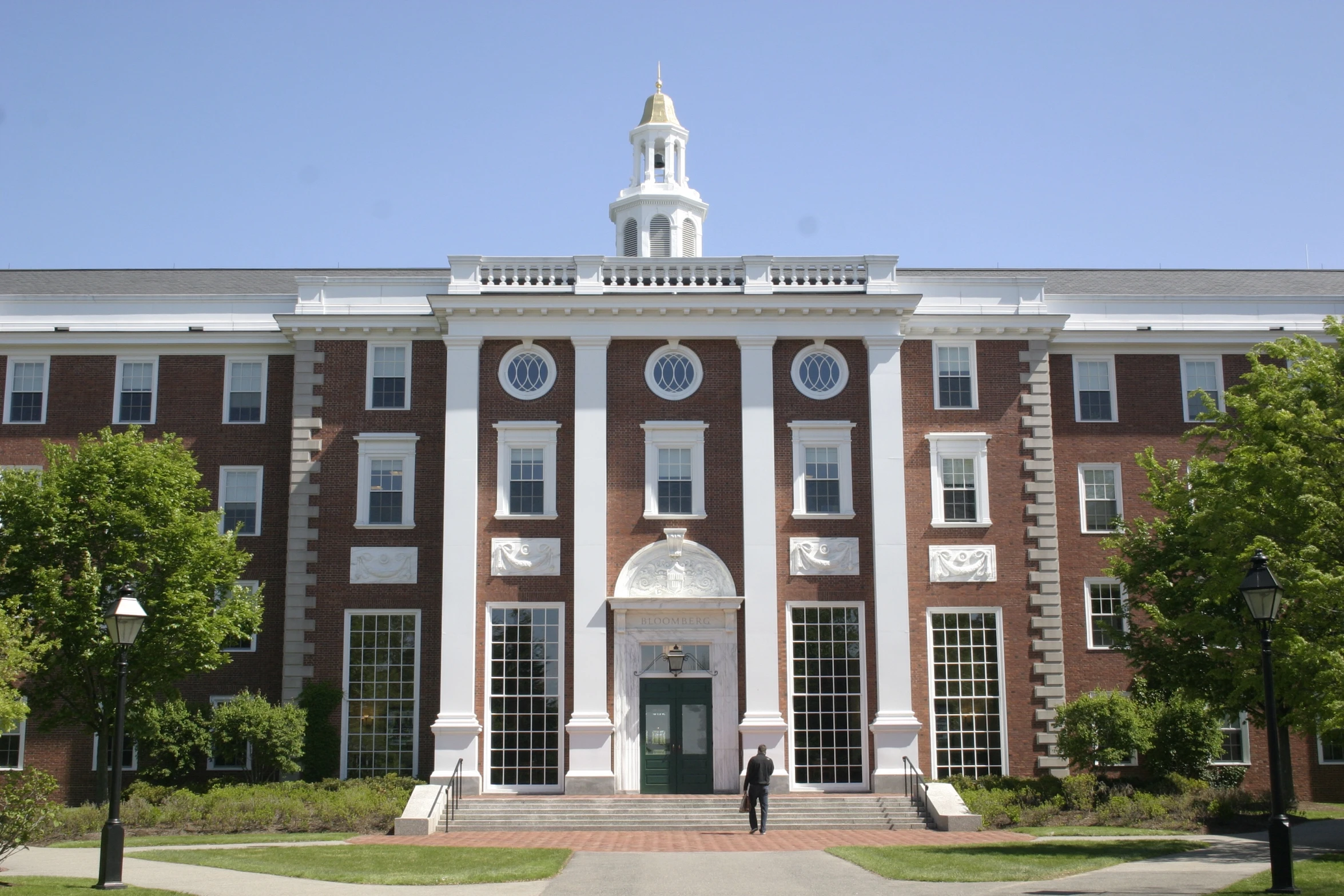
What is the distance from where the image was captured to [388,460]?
109 ft

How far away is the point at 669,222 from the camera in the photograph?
38656 mm

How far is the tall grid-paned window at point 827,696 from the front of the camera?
31141 mm

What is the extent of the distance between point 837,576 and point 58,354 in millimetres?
20787

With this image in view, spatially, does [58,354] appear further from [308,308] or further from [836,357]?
[836,357]

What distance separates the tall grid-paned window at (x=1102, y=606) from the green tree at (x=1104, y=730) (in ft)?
12.1

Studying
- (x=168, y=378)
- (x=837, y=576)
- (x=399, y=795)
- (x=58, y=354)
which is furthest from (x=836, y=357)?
(x=58, y=354)

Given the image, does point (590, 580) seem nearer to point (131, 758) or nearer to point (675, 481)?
point (675, 481)

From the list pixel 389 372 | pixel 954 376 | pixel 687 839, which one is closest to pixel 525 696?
pixel 687 839

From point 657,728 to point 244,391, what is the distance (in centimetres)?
1385

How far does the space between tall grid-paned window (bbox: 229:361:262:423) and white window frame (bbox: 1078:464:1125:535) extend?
69.5ft

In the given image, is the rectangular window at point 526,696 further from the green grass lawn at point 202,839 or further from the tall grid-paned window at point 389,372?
the tall grid-paned window at point 389,372

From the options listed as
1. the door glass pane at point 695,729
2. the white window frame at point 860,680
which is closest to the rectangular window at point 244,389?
the door glass pane at point 695,729

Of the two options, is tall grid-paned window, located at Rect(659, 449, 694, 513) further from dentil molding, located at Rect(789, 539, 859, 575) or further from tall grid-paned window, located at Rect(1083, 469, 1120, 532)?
tall grid-paned window, located at Rect(1083, 469, 1120, 532)

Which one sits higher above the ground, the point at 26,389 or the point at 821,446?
the point at 26,389
